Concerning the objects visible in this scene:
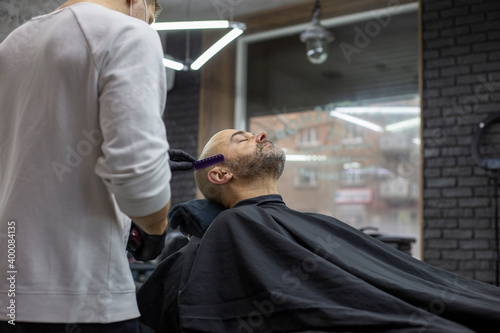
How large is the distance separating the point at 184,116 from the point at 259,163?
176 inches

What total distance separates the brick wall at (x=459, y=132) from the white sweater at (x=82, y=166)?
Answer: 4.07 meters

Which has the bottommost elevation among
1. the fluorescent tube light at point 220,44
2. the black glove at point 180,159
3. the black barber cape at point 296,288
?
the black barber cape at point 296,288

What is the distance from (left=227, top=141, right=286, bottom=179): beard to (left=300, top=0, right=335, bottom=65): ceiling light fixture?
115 inches

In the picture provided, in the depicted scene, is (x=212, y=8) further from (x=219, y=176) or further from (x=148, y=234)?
(x=148, y=234)

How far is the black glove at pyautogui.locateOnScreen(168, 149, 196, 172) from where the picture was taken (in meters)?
1.32

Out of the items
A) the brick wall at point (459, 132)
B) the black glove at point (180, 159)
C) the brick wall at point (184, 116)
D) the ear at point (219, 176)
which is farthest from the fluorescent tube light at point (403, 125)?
the black glove at point (180, 159)

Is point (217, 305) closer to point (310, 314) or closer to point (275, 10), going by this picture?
point (310, 314)

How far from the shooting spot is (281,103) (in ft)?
19.6

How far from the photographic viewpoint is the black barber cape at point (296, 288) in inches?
49.2

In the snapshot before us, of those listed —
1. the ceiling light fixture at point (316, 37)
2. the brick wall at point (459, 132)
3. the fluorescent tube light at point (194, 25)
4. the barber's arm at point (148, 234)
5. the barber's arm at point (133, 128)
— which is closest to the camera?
the barber's arm at point (133, 128)

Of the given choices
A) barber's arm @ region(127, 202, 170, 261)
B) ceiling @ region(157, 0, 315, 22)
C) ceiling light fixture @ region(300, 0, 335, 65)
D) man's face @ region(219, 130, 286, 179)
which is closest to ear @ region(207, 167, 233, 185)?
man's face @ region(219, 130, 286, 179)

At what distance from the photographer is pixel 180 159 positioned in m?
1.52

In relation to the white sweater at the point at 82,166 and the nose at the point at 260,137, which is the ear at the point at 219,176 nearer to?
the nose at the point at 260,137

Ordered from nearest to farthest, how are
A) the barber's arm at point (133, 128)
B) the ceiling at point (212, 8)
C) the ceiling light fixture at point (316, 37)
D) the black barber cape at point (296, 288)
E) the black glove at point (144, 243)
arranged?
the barber's arm at point (133, 128) < the black glove at point (144, 243) < the black barber cape at point (296, 288) < the ceiling light fixture at point (316, 37) < the ceiling at point (212, 8)
